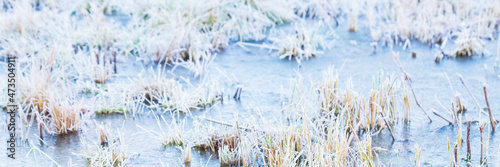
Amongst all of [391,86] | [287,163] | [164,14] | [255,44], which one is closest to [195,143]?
[287,163]

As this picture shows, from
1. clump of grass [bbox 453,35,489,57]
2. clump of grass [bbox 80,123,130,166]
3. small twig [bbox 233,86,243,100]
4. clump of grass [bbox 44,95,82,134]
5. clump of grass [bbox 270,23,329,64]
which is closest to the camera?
clump of grass [bbox 80,123,130,166]

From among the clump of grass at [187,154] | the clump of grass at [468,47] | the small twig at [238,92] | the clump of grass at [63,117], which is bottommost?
the clump of grass at [187,154]

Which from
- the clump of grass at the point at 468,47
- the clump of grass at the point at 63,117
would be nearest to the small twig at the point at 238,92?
the clump of grass at the point at 63,117

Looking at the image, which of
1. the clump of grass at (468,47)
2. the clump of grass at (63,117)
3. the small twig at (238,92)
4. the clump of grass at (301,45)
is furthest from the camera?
the clump of grass at (301,45)

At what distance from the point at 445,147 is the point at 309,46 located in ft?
7.58

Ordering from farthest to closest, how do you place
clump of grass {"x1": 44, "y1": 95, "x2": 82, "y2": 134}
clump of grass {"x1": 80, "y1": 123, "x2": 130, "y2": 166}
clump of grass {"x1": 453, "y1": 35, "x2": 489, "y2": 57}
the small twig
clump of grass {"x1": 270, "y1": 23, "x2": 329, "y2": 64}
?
clump of grass {"x1": 270, "y1": 23, "x2": 329, "y2": 64}, clump of grass {"x1": 453, "y1": 35, "x2": 489, "y2": 57}, the small twig, clump of grass {"x1": 44, "y1": 95, "x2": 82, "y2": 134}, clump of grass {"x1": 80, "y1": 123, "x2": 130, "y2": 166}

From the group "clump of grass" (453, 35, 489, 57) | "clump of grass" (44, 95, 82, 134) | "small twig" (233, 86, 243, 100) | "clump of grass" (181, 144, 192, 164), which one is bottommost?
"clump of grass" (181, 144, 192, 164)

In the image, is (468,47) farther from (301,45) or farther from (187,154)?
(187,154)

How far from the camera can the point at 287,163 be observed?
280 cm

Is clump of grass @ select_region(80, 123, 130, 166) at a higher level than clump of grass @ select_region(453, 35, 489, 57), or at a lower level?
lower

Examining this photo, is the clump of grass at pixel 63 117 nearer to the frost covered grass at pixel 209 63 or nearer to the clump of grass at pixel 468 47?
the frost covered grass at pixel 209 63

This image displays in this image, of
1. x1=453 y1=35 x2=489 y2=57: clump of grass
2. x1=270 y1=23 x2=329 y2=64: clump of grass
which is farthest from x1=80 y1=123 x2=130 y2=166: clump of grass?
x1=453 y1=35 x2=489 y2=57: clump of grass

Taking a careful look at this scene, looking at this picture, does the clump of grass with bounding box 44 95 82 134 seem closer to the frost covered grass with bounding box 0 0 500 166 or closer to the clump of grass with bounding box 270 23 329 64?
the frost covered grass with bounding box 0 0 500 166

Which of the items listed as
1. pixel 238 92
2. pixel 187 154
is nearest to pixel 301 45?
pixel 238 92
